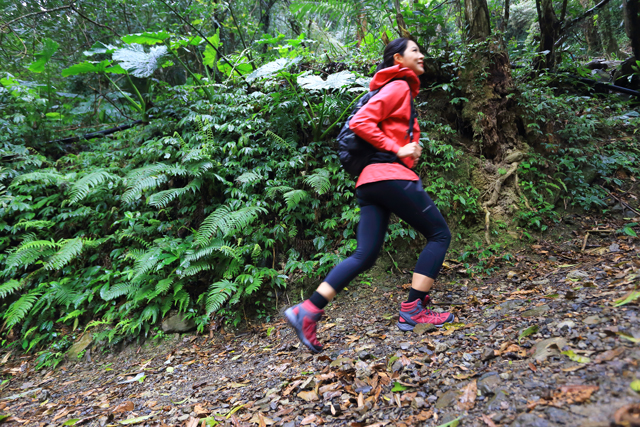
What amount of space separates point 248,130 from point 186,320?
2.75 m

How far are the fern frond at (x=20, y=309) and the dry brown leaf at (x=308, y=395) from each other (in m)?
3.94

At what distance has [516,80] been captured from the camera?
5176mm

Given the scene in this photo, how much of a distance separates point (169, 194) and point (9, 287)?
93.3 inches

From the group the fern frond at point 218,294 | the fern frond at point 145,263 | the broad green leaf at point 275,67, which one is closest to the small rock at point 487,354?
the fern frond at point 218,294

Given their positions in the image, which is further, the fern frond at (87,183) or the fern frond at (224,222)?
the fern frond at (87,183)

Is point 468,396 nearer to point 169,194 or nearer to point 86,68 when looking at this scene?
point 169,194

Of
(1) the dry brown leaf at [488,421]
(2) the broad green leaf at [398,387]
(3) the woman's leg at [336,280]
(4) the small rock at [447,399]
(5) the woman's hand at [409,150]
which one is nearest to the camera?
(1) the dry brown leaf at [488,421]

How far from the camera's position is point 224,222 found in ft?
12.2

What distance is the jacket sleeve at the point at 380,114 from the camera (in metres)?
2.34

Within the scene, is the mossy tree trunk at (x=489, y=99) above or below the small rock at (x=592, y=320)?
above

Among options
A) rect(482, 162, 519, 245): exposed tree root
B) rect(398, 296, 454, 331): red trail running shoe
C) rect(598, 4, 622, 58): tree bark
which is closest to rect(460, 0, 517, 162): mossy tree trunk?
rect(482, 162, 519, 245): exposed tree root

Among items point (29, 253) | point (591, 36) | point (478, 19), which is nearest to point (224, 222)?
point (29, 253)

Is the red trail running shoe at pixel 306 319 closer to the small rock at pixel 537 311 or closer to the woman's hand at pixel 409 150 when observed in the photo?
the woman's hand at pixel 409 150

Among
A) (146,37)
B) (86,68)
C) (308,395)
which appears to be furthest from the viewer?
(146,37)
